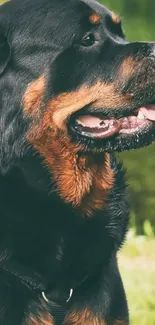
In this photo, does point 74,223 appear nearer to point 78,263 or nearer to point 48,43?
point 78,263

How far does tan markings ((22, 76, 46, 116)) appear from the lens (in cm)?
486

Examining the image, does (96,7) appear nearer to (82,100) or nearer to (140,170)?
(82,100)

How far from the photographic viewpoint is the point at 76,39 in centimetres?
493

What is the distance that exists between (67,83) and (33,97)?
187 millimetres

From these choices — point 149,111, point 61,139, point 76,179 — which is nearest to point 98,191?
point 76,179

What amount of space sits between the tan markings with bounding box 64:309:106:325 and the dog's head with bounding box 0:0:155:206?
0.79 m

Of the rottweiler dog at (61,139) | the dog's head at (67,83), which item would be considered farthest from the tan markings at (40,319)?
the dog's head at (67,83)

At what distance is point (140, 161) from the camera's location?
8930mm

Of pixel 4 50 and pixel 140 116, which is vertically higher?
pixel 4 50

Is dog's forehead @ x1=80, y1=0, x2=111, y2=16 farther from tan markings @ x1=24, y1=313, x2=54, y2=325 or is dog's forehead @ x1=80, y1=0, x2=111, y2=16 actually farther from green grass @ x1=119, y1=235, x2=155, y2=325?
green grass @ x1=119, y1=235, x2=155, y2=325

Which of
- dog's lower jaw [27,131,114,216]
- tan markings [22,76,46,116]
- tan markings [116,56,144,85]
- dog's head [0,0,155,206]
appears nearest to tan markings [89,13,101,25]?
dog's head [0,0,155,206]

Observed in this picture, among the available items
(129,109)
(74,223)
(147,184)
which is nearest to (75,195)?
(74,223)

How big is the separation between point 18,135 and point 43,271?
27.7 inches

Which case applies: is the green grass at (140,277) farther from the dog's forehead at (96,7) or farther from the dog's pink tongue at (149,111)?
the dog's forehead at (96,7)
